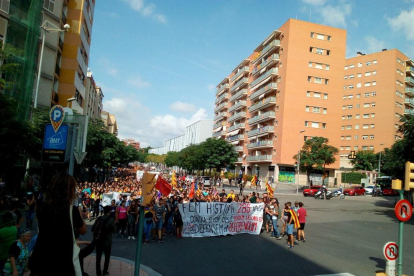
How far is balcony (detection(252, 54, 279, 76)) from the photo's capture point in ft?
185

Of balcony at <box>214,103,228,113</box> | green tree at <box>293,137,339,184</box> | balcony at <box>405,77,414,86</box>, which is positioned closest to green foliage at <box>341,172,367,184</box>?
green tree at <box>293,137,339,184</box>

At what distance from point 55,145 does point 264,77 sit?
183 ft

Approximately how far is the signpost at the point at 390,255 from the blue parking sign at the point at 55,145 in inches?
319

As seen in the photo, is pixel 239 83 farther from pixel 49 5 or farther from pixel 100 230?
pixel 100 230

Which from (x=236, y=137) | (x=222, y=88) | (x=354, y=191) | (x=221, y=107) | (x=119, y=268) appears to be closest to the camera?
(x=119, y=268)

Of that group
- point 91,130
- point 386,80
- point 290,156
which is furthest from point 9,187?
point 386,80

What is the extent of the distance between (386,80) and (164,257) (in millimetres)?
74455

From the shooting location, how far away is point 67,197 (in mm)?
3205

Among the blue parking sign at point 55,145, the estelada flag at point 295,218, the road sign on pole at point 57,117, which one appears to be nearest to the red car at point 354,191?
the estelada flag at point 295,218

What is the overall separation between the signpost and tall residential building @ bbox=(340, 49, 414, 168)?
66753 mm

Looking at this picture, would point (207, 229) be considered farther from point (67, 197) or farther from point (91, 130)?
point (91, 130)

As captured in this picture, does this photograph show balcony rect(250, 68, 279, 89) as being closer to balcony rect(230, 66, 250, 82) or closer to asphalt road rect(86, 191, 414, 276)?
balcony rect(230, 66, 250, 82)

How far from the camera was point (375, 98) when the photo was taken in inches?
2790

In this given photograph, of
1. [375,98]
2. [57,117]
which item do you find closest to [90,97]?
[57,117]
